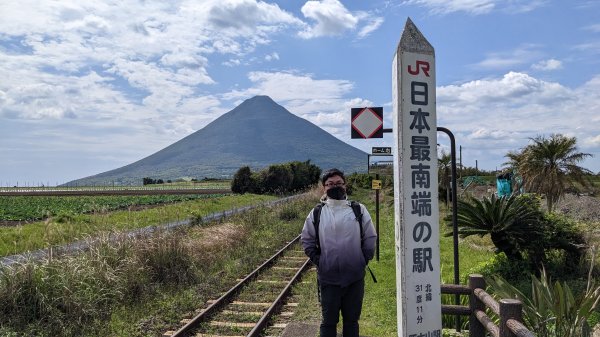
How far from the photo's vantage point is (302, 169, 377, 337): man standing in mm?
4164

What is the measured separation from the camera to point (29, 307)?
6.30 meters

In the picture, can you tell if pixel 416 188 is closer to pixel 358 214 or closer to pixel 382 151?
pixel 358 214

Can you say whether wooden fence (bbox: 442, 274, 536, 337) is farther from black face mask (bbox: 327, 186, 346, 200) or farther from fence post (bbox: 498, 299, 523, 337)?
black face mask (bbox: 327, 186, 346, 200)

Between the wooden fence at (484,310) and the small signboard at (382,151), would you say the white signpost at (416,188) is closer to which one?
the wooden fence at (484,310)

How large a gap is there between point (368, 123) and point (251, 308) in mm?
3647

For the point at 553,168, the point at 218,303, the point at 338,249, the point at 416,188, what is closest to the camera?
the point at 416,188

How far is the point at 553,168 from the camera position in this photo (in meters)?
14.2

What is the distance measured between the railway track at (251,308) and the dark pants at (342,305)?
1952mm

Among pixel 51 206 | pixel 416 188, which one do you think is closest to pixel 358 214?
pixel 416 188

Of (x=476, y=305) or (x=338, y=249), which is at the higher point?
(x=338, y=249)

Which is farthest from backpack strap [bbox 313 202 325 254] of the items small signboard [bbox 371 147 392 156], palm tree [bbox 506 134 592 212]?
palm tree [bbox 506 134 592 212]

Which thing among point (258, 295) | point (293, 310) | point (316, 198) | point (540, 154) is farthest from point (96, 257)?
point (316, 198)

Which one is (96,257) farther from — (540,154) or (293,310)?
(540,154)

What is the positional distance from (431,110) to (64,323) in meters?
5.20
